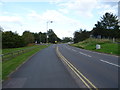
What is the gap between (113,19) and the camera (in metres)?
89.7

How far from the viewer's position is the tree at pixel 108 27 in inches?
3308

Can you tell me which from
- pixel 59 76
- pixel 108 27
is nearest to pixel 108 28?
pixel 108 27

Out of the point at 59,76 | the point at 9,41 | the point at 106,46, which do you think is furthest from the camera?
the point at 9,41

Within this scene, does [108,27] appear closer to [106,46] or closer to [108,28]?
[108,28]

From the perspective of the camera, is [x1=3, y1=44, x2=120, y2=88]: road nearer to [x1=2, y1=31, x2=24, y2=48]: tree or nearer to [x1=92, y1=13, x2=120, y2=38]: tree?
[x1=2, y1=31, x2=24, y2=48]: tree

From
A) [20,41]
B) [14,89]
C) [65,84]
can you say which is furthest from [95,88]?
[20,41]

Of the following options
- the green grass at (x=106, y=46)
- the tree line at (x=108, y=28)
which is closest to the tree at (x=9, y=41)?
the green grass at (x=106, y=46)

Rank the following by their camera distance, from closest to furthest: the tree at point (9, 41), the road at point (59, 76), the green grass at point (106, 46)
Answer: the road at point (59, 76), the green grass at point (106, 46), the tree at point (9, 41)

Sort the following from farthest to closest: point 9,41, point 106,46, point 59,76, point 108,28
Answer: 1. point 108,28
2. point 9,41
3. point 106,46
4. point 59,76

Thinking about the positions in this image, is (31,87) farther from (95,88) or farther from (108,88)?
(108,88)

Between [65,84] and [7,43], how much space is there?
2755 inches

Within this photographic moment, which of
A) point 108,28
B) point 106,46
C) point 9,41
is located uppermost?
point 108,28

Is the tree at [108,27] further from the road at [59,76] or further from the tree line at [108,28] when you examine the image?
the road at [59,76]

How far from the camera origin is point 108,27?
91250 millimetres
